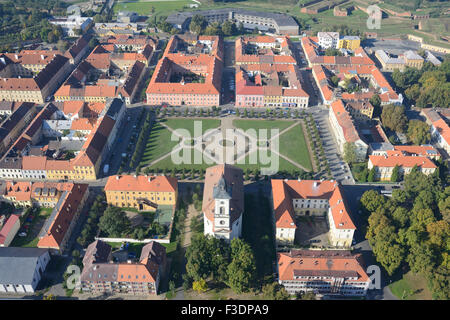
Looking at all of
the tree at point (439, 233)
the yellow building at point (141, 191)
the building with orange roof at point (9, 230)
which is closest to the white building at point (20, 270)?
the building with orange roof at point (9, 230)

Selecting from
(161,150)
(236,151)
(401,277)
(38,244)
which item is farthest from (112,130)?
(401,277)

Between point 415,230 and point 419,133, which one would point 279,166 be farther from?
point 419,133

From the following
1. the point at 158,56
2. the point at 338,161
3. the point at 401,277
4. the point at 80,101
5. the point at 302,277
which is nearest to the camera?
the point at 302,277

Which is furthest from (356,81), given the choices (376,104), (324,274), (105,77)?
(324,274)

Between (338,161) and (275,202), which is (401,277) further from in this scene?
(338,161)

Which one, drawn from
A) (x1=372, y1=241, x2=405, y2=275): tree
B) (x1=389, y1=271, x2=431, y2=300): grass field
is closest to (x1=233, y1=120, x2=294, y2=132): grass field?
(x1=372, y1=241, x2=405, y2=275): tree

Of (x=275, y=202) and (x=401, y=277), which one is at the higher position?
(x=275, y=202)
